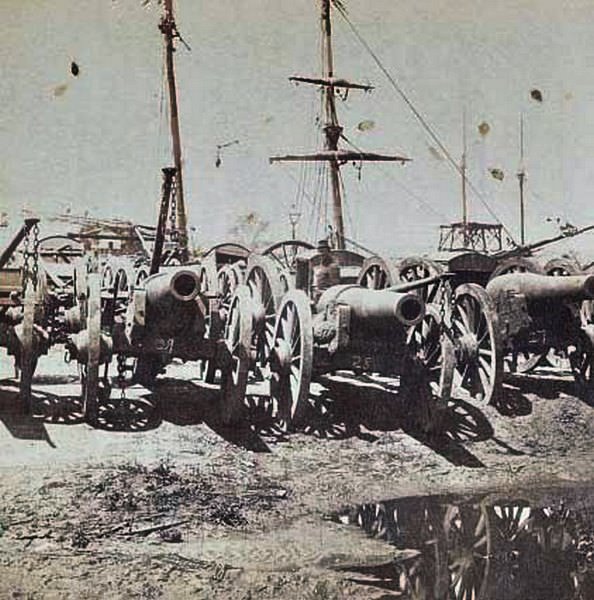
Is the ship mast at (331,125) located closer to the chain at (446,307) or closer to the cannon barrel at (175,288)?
the chain at (446,307)

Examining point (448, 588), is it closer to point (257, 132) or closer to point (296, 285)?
point (257, 132)

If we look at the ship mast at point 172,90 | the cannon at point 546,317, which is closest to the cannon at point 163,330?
the ship mast at point 172,90

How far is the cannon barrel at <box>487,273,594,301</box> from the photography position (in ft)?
22.5

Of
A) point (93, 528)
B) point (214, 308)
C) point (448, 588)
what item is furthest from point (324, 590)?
point (214, 308)

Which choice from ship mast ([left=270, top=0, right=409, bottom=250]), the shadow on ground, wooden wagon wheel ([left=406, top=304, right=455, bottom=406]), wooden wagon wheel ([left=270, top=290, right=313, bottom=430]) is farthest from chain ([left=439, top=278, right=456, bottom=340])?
ship mast ([left=270, top=0, right=409, bottom=250])

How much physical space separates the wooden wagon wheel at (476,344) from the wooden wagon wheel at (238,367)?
1874 mm

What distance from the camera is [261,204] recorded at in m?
6.49

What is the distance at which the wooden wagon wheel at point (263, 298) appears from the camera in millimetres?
6656

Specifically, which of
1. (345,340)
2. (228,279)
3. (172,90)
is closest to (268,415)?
(345,340)

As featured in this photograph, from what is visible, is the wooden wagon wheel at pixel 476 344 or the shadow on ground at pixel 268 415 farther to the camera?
the wooden wagon wheel at pixel 476 344

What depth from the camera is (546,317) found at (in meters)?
7.24

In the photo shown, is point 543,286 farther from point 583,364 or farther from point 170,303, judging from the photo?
point 170,303

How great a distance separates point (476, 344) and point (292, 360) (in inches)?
64.2

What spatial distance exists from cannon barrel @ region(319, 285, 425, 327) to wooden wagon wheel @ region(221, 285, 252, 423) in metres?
0.76
